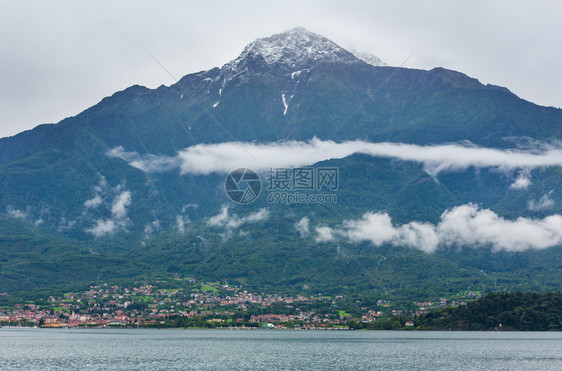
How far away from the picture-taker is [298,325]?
7052 inches

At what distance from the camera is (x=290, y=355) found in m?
104

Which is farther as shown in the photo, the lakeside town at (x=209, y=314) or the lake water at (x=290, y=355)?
the lakeside town at (x=209, y=314)

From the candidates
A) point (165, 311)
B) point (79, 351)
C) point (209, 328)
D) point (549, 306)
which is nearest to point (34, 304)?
point (165, 311)

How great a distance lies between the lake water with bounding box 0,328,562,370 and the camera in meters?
86.8

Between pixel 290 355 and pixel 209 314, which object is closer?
pixel 290 355

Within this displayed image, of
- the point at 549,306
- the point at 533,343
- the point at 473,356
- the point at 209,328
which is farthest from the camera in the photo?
the point at 209,328

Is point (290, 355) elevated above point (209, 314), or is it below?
below

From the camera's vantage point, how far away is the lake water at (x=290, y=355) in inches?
3419

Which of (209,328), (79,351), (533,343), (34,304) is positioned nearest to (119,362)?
(79,351)

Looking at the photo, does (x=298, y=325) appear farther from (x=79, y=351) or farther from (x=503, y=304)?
(x=79, y=351)

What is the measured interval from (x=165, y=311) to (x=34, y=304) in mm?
37086

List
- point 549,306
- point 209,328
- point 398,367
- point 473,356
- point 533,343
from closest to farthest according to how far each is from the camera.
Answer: point 398,367
point 473,356
point 533,343
point 549,306
point 209,328

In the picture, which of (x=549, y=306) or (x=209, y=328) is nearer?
(x=549, y=306)

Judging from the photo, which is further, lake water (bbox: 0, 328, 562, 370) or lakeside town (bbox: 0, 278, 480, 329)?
lakeside town (bbox: 0, 278, 480, 329)
